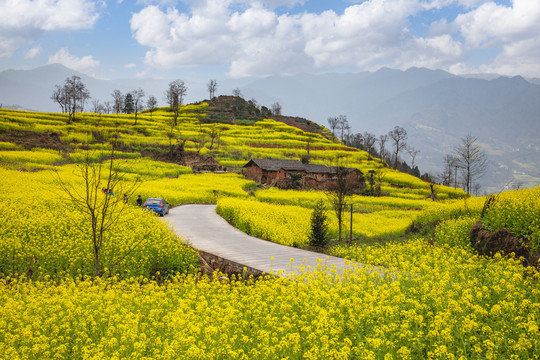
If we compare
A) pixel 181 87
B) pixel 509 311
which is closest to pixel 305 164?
pixel 509 311

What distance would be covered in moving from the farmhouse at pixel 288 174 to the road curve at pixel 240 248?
1115 inches

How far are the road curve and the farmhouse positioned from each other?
92.9ft

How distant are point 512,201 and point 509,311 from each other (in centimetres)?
1075

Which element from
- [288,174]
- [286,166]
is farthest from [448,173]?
[288,174]

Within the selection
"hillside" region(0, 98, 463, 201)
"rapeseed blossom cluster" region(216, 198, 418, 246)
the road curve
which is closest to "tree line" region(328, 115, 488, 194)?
"hillside" region(0, 98, 463, 201)

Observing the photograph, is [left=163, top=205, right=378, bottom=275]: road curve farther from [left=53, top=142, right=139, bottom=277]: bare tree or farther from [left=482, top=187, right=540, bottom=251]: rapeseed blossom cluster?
[left=482, top=187, right=540, bottom=251]: rapeseed blossom cluster

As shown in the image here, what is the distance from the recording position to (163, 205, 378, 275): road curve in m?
13.0

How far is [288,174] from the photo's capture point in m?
56.8

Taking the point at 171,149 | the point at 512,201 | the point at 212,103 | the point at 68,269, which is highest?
the point at 212,103

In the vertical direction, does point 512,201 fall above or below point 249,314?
above

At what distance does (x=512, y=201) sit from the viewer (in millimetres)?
15414

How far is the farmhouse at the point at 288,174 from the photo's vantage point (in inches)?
2102

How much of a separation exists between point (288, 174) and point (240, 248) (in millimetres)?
41037

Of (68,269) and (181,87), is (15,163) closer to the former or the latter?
(68,269)
